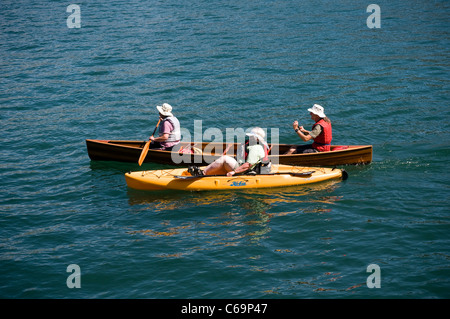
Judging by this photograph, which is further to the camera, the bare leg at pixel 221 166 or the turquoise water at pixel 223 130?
the bare leg at pixel 221 166

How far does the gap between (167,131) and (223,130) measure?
113 inches

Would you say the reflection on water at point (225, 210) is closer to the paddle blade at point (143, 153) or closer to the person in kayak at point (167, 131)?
the paddle blade at point (143, 153)

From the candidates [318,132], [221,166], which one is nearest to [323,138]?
[318,132]

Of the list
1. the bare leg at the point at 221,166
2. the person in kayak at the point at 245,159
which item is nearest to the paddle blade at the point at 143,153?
the person in kayak at the point at 245,159

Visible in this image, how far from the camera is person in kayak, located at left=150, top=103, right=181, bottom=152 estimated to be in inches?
526

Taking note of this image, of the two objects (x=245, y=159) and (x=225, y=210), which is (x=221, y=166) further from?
(x=225, y=210)

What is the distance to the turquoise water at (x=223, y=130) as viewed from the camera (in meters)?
9.42

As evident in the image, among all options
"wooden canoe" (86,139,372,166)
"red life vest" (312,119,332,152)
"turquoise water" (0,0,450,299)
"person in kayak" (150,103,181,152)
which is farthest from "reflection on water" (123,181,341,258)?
"person in kayak" (150,103,181,152)

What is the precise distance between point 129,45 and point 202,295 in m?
17.4

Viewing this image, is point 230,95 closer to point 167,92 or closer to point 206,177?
point 167,92

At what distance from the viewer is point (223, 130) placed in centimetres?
1598

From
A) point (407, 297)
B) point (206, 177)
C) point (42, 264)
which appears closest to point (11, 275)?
point (42, 264)

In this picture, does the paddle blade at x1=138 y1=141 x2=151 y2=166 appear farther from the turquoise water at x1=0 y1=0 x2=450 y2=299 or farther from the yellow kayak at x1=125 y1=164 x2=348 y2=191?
the turquoise water at x1=0 y1=0 x2=450 y2=299

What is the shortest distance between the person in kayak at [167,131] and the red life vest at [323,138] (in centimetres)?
357
